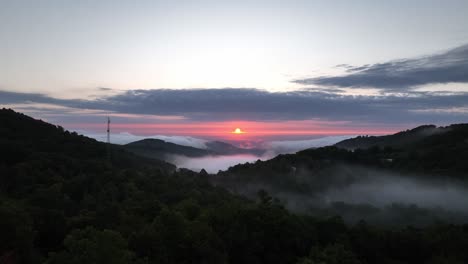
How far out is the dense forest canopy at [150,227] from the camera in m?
24.1

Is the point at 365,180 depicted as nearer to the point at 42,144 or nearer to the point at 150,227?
the point at 42,144

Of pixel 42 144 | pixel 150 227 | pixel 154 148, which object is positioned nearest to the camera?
pixel 150 227

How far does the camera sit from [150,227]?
28.3 meters

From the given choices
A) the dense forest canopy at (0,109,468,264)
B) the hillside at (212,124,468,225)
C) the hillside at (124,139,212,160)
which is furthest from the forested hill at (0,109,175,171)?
the hillside at (124,139,212,160)

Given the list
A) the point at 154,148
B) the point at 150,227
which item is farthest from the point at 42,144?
the point at 154,148

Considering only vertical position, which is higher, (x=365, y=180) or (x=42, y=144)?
(x=42, y=144)

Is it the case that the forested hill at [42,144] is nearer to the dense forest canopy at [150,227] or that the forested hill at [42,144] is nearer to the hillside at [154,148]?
the dense forest canopy at [150,227]

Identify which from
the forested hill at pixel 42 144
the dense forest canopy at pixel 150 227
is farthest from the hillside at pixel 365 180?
the dense forest canopy at pixel 150 227

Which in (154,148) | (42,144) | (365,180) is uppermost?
(42,144)

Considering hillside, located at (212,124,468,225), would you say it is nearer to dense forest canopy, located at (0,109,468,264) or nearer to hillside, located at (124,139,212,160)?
dense forest canopy, located at (0,109,468,264)

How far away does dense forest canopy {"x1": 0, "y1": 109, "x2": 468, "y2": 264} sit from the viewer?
24094 mm

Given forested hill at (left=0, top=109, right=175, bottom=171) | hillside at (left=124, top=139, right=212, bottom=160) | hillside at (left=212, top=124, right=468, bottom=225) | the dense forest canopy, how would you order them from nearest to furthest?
the dense forest canopy → forested hill at (left=0, top=109, right=175, bottom=171) → hillside at (left=212, top=124, right=468, bottom=225) → hillside at (left=124, top=139, right=212, bottom=160)

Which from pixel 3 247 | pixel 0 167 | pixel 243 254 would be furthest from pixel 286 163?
pixel 3 247

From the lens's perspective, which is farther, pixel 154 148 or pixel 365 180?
pixel 154 148
